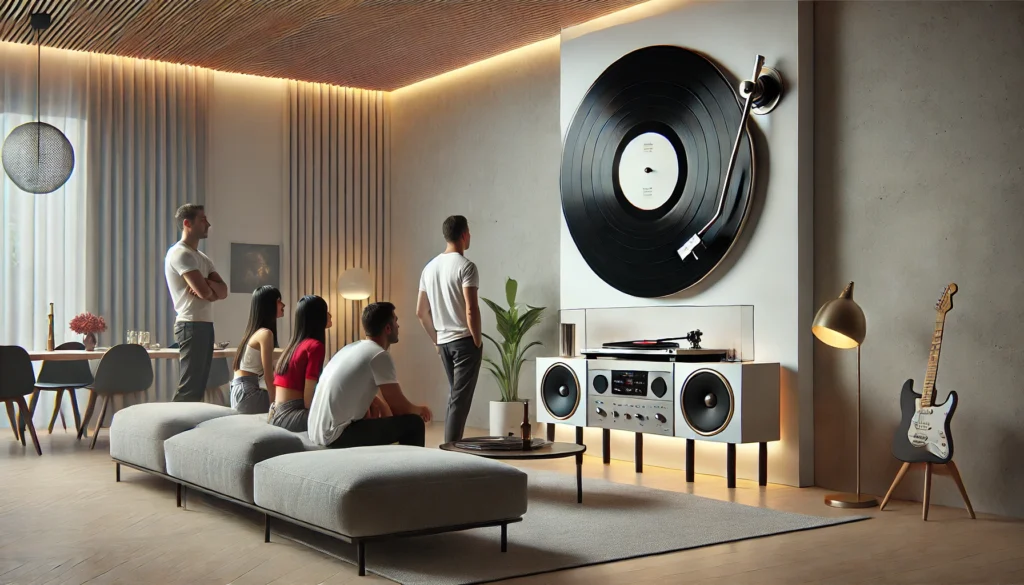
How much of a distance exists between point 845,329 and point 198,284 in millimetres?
3652

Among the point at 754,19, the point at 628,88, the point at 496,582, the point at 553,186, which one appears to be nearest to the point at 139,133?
the point at 553,186

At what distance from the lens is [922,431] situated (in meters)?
4.51

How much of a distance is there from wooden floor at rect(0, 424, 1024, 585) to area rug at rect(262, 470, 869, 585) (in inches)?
3.9

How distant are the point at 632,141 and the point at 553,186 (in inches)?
47.2

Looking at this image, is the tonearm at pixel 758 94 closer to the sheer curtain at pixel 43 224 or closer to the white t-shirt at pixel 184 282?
the white t-shirt at pixel 184 282

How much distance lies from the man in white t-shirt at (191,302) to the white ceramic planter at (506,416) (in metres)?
2.13

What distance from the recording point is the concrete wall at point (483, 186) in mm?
7547

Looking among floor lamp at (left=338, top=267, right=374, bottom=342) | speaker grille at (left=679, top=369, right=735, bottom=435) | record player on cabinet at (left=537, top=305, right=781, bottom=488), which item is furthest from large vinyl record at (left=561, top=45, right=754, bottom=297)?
floor lamp at (left=338, top=267, right=374, bottom=342)

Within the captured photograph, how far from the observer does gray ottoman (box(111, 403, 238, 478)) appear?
15.6 ft

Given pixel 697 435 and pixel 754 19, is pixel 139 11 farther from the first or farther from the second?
pixel 697 435

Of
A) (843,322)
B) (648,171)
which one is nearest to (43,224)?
(648,171)

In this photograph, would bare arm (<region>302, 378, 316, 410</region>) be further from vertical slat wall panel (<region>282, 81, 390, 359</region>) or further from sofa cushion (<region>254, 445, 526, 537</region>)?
vertical slat wall panel (<region>282, 81, 390, 359</region>)

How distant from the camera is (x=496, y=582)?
3197mm

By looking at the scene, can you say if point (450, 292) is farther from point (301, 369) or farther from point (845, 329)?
point (845, 329)
